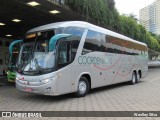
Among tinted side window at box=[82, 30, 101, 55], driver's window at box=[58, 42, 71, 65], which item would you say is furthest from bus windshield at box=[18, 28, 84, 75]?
tinted side window at box=[82, 30, 101, 55]

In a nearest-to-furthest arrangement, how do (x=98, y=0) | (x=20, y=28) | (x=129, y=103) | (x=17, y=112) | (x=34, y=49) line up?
1. (x=17, y=112)
2. (x=129, y=103)
3. (x=34, y=49)
4. (x=98, y=0)
5. (x=20, y=28)

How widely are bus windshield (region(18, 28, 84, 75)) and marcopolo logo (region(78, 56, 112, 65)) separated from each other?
0.99 metres

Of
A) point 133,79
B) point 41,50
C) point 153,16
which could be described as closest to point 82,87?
point 41,50

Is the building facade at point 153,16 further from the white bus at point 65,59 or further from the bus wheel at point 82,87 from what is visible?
the bus wheel at point 82,87

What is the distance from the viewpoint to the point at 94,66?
46.0 feet

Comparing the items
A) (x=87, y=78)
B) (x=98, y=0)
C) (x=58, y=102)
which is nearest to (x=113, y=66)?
(x=87, y=78)

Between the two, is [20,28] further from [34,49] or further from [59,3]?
[34,49]

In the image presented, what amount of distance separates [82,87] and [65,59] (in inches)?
71.6

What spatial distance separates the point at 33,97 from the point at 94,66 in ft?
11.0

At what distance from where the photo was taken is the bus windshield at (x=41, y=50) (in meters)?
11.2

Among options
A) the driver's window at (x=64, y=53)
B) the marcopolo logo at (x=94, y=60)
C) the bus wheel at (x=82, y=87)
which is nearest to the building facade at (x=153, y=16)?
the marcopolo logo at (x=94, y=60)

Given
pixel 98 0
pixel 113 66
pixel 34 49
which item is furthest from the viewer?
pixel 98 0

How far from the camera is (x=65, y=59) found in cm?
1178

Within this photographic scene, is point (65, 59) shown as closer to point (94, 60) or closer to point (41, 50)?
point (41, 50)
